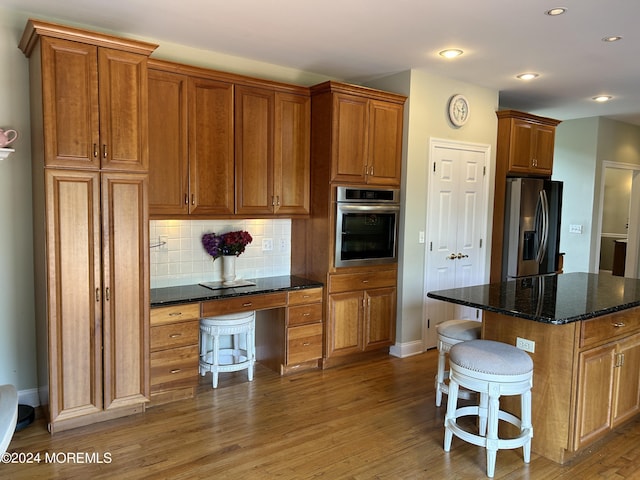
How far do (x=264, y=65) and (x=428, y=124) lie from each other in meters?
1.58

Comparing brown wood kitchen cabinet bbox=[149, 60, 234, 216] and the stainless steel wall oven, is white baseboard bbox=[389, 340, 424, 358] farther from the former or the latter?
brown wood kitchen cabinet bbox=[149, 60, 234, 216]

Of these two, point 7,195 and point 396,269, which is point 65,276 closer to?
point 7,195

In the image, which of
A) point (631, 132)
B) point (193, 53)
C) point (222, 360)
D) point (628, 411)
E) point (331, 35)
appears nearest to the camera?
point (628, 411)

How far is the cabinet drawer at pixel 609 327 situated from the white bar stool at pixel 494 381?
34cm

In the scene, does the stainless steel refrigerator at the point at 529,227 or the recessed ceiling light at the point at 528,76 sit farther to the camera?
the stainless steel refrigerator at the point at 529,227

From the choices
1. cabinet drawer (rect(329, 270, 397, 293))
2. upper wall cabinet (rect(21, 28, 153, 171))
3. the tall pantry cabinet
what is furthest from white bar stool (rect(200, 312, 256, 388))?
upper wall cabinet (rect(21, 28, 153, 171))

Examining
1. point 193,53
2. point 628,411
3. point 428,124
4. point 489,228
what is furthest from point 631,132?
point 193,53

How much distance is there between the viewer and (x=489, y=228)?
5102 mm

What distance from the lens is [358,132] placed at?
4117mm

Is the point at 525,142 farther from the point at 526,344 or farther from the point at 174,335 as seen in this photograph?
the point at 174,335

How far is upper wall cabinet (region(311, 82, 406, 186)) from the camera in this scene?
399 centimetres

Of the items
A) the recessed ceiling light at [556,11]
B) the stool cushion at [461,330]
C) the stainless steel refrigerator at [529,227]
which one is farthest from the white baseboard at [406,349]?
the recessed ceiling light at [556,11]

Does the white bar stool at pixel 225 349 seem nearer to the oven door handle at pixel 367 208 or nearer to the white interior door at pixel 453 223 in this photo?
the oven door handle at pixel 367 208

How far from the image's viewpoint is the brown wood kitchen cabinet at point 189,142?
11.1ft
